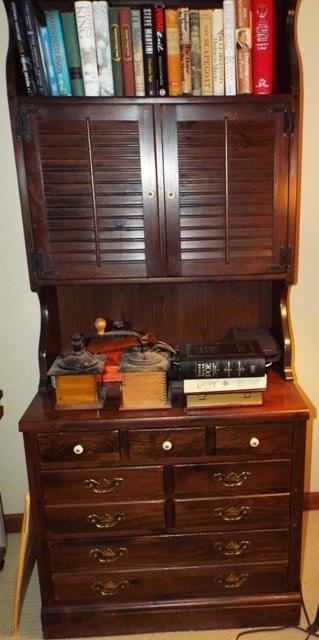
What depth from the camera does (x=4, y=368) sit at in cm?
185

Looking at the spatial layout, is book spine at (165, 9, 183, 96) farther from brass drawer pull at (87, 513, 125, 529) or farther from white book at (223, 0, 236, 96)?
brass drawer pull at (87, 513, 125, 529)

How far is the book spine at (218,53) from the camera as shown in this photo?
134cm

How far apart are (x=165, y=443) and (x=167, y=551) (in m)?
0.38

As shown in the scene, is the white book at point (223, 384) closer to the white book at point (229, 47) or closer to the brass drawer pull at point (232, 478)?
the brass drawer pull at point (232, 478)

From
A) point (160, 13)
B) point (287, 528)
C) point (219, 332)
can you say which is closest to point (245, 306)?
point (219, 332)

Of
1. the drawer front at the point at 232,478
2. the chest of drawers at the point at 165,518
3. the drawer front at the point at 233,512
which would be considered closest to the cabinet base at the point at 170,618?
the chest of drawers at the point at 165,518

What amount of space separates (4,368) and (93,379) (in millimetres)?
605

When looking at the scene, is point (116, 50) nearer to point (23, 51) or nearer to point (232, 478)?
point (23, 51)

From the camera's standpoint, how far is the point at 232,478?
143 centimetres

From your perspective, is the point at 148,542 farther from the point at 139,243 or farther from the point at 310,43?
the point at 310,43

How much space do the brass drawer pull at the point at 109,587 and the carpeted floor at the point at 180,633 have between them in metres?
0.16

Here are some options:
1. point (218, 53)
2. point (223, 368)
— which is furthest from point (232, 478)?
point (218, 53)

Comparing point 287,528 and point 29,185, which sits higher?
point 29,185

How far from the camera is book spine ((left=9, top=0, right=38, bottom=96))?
4.25 feet
